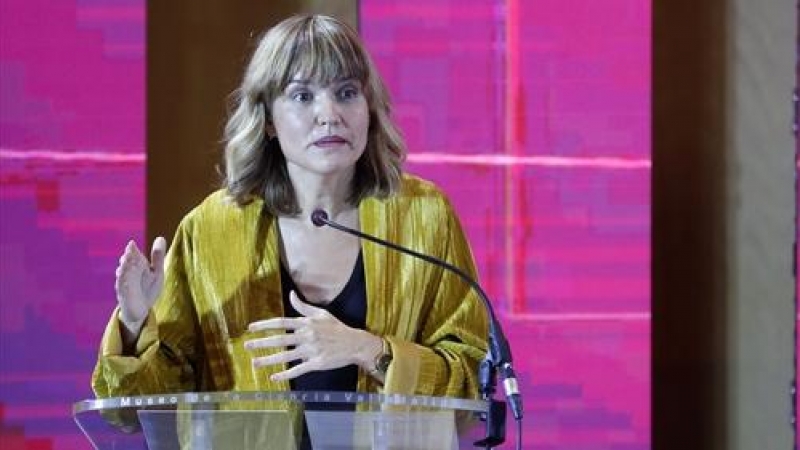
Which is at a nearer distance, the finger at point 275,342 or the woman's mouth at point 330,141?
the finger at point 275,342

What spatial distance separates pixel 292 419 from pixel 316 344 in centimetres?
38

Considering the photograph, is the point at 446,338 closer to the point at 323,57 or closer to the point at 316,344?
the point at 316,344

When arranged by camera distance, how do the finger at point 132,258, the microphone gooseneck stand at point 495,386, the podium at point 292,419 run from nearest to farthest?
the podium at point 292,419
the microphone gooseneck stand at point 495,386
the finger at point 132,258

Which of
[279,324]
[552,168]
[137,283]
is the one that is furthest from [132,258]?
[552,168]

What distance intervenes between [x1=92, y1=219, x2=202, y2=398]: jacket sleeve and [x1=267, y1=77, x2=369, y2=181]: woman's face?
221 mm

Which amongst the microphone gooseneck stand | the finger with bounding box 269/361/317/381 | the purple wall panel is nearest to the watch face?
the finger with bounding box 269/361/317/381

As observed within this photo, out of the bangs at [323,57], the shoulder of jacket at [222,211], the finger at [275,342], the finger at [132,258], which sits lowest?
the finger at [275,342]

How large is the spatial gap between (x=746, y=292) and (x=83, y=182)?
1.55 m

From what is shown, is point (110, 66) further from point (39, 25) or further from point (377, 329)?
point (377, 329)

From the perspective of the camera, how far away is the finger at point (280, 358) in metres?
1.99

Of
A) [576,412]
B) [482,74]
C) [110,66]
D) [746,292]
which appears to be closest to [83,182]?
[110,66]

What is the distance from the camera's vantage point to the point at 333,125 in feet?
7.09

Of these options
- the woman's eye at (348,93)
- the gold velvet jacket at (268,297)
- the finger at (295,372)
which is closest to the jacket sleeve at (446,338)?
the gold velvet jacket at (268,297)

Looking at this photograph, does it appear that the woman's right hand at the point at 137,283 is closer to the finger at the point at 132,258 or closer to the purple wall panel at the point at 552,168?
the finger at the point at 132,258
